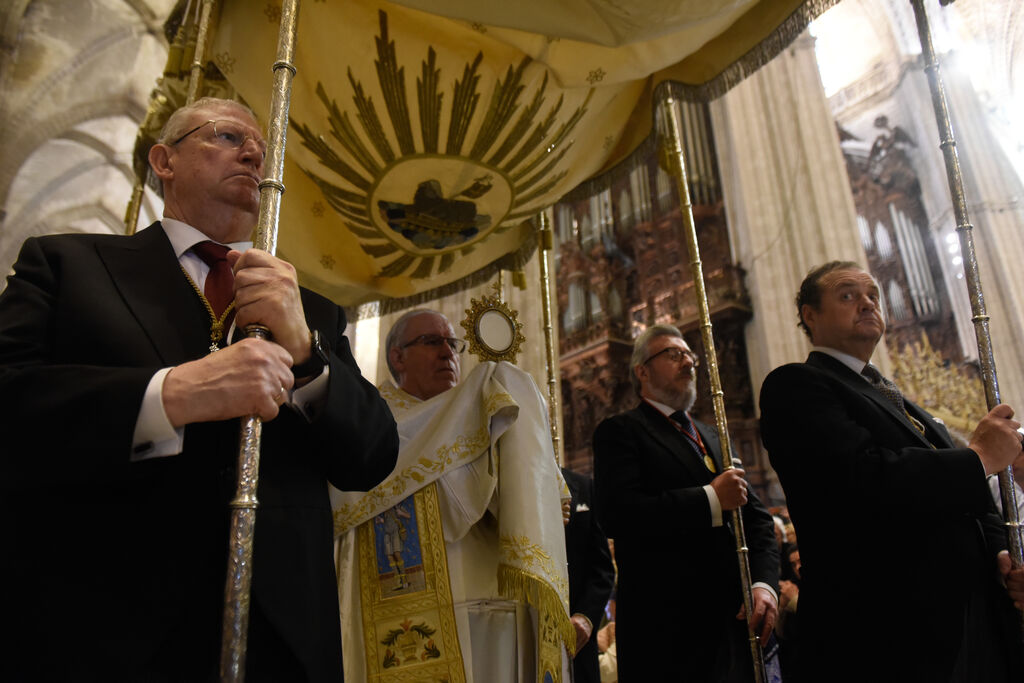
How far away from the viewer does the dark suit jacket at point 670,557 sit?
7.27 ft

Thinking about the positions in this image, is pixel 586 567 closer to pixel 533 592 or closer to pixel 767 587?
pixel 767 587

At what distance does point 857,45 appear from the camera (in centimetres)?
1288

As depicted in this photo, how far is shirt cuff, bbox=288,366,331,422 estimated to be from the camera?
1108 millimetres

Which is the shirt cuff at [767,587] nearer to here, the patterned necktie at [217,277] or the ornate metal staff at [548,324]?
the ornate metal staff at [548,324]

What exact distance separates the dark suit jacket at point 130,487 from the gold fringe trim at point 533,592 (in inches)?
29.8

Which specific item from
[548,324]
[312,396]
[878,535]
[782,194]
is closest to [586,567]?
[548,324]

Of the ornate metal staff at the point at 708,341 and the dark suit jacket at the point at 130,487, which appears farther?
the ornate metal staff at the point at 708,341

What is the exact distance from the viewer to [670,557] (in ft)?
7.67

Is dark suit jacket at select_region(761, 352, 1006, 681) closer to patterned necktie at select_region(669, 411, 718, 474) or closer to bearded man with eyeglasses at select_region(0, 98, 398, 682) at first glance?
patterned necktie at select_region(669, 411, 718, 474)

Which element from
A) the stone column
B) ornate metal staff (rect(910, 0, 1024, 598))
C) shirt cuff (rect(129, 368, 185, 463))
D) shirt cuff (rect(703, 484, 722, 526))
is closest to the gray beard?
shirt cuff (rect(703, 484, 722, 526))

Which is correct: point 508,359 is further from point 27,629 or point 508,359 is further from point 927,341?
point 927,341

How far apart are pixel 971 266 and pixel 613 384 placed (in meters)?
9.23

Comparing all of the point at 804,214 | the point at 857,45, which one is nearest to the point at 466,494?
the point at 804,214

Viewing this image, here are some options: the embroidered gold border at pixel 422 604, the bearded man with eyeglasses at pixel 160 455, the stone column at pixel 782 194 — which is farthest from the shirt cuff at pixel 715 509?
the stone column at pixel 782 194
